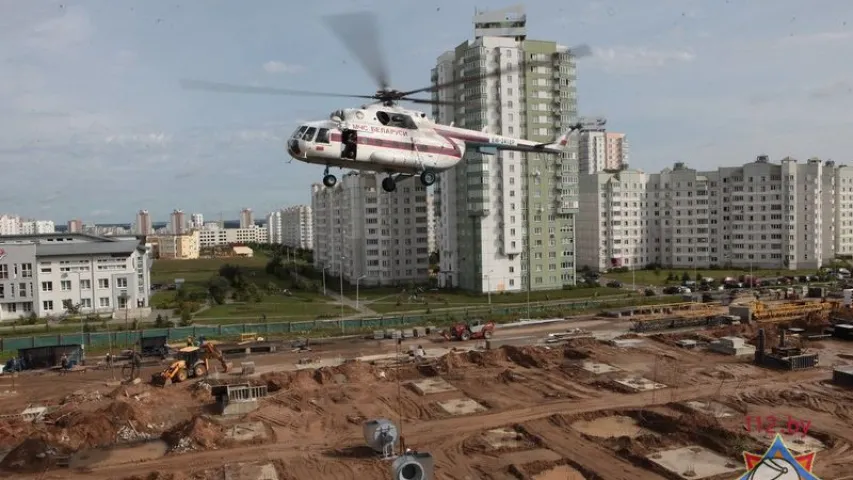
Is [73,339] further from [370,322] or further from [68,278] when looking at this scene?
[370,322]

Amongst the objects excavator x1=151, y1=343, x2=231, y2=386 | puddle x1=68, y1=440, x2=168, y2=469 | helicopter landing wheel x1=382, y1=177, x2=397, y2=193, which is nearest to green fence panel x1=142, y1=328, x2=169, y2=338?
excavator x1=151, y1=343, x2=231, y2=386

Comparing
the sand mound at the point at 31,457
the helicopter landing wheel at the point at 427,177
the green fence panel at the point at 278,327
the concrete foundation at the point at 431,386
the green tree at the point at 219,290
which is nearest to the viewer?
the sand mound at the point at 31,457

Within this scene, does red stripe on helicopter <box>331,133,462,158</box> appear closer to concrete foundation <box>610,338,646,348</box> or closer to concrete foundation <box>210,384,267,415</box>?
concrete foundation <box>210,384,267,415</box>

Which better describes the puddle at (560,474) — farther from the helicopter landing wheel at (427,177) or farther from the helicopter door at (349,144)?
the helicopter door at (349,144)

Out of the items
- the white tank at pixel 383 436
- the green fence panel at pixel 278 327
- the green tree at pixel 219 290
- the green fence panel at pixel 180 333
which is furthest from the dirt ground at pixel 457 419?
the green tree at pixel 219 290

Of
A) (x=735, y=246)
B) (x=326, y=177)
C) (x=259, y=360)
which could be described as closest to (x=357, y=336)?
(x=259, y=360)

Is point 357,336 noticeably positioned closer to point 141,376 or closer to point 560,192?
point 141,376
